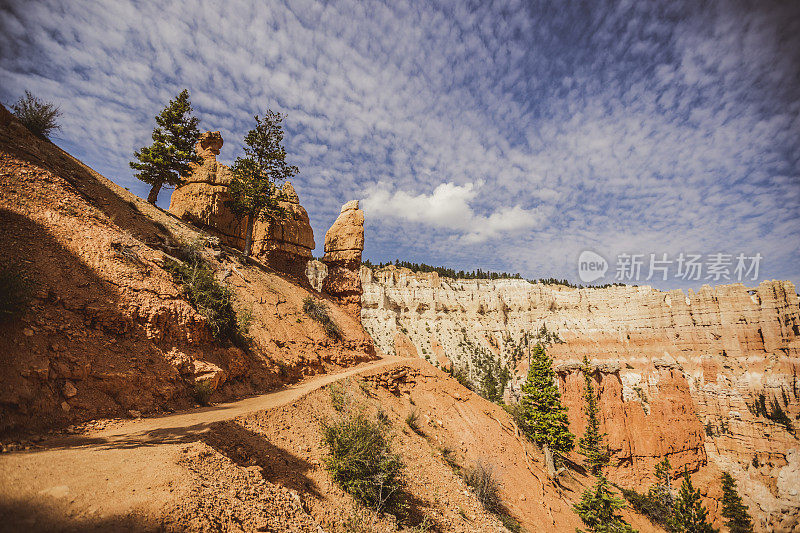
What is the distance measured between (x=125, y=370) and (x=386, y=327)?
6567 centimetres

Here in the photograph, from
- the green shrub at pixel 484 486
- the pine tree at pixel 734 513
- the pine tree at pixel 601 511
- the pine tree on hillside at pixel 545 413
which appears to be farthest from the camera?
the pine tree at pixel 734 513

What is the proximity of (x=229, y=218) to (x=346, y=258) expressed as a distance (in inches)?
389

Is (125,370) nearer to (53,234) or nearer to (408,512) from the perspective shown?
(53,234)

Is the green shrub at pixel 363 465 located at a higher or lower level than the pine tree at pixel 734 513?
higher

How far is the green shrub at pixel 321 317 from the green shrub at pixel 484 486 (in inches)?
427

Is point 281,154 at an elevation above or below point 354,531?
above

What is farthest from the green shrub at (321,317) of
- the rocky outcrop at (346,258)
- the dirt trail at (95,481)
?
the dirt trail at (95,481)

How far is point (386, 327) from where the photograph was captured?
7231 cm

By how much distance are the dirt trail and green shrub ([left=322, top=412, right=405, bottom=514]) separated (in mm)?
3567

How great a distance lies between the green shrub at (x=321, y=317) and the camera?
2004cm

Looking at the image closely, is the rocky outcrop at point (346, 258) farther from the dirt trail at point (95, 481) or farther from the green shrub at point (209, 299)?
the dirt trail at point (95, 481)

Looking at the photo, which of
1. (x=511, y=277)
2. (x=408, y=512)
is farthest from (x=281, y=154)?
(x=511, y=277)

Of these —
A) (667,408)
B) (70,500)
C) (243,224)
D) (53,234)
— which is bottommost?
(667,408)

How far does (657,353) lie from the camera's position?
5784cm
